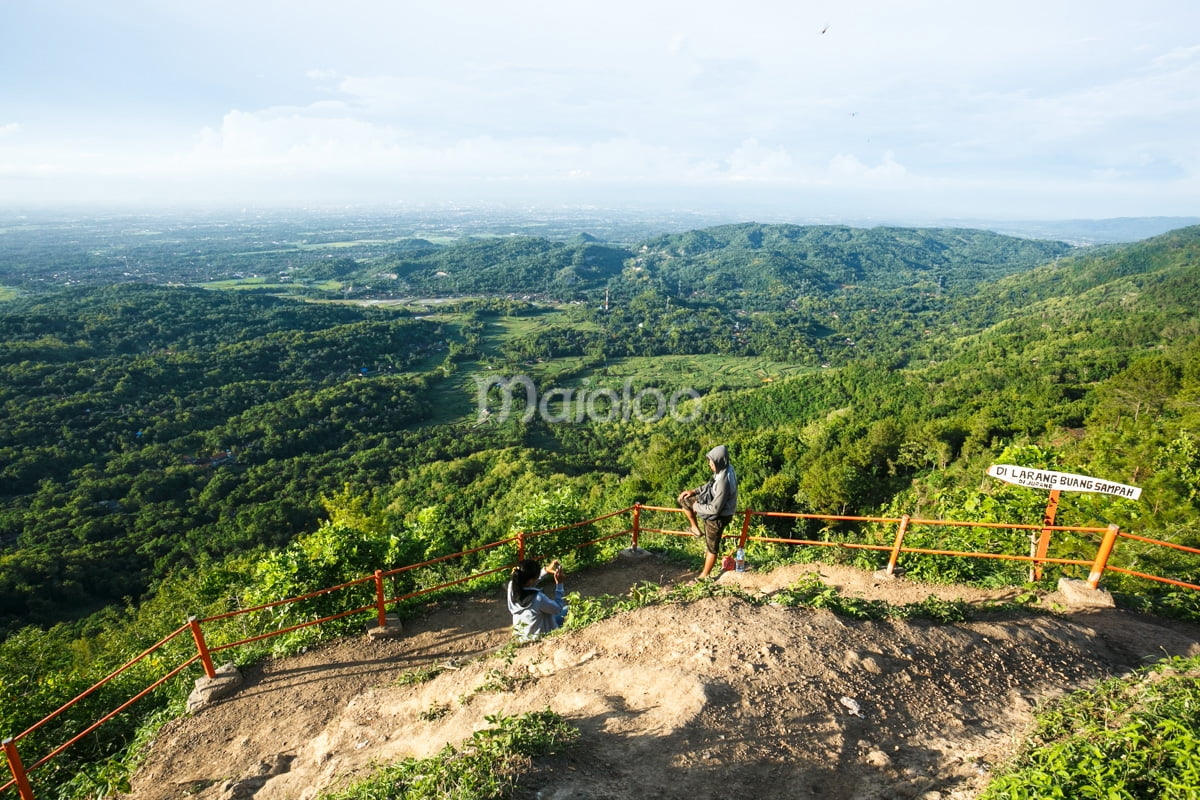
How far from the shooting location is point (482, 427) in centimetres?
6719

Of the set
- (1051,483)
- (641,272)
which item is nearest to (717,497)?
(1051,483)

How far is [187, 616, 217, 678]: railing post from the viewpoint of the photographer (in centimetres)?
593

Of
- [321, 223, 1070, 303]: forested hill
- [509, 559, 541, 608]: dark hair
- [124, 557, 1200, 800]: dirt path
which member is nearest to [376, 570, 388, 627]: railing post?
[124, 557, 1200, 800]: dirt path

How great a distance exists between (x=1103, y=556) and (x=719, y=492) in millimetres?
4571

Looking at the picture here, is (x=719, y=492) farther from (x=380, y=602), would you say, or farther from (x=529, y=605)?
(x=380, y=602)

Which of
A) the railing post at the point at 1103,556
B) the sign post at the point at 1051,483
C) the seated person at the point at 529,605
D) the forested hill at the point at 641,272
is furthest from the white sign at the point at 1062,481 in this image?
the forested hill at the point at 641,272

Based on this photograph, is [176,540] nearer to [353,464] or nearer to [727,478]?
[353,464]

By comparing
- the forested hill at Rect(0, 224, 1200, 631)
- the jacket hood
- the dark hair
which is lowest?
the forested hill at Rect(0, 224, 1200, 631)

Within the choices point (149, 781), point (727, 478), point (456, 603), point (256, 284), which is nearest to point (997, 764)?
point (727, 478)

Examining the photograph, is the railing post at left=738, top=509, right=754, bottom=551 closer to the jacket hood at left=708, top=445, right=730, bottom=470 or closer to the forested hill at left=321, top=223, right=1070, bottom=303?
the jacket hood at left=708, top=445, right=730, bottom=470

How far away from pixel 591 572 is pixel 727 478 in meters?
3.82

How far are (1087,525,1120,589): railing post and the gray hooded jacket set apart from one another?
13.4 ft

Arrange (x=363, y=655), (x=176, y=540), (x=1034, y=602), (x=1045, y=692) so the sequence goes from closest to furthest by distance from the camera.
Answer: (x=1045, y=692) < (x=1034, y=602) < (x=363, y=655) < (x=176, y=540)

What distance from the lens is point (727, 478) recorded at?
21.7 feet
